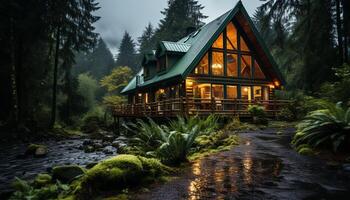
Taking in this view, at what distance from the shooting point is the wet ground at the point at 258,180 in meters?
3.96

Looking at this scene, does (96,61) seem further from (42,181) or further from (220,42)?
(42,181)

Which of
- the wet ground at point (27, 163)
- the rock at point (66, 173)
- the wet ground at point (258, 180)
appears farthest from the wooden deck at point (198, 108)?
the rock at point (66, 173)

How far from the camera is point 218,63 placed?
21.2 m

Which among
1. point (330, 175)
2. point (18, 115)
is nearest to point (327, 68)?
point (330, 175)

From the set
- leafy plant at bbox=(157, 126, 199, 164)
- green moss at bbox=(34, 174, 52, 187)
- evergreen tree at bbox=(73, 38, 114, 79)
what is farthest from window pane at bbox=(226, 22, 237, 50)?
evergreen tree at bbox=(73, 38, 114, 79)

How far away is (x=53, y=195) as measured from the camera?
4.87m

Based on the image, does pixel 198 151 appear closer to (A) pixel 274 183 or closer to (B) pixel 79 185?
(A) pixel 274 183

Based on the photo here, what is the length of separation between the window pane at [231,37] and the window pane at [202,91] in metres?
3.79

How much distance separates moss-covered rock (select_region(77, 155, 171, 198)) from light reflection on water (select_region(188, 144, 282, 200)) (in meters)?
0.97

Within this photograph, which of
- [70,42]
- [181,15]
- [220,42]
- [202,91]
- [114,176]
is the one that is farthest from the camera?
[181,15]

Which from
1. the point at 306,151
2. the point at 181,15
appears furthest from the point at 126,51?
the point at 306,151

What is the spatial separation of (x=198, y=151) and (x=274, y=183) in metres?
3.64

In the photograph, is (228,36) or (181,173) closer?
(181,173)

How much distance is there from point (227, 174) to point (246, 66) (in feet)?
60.0
